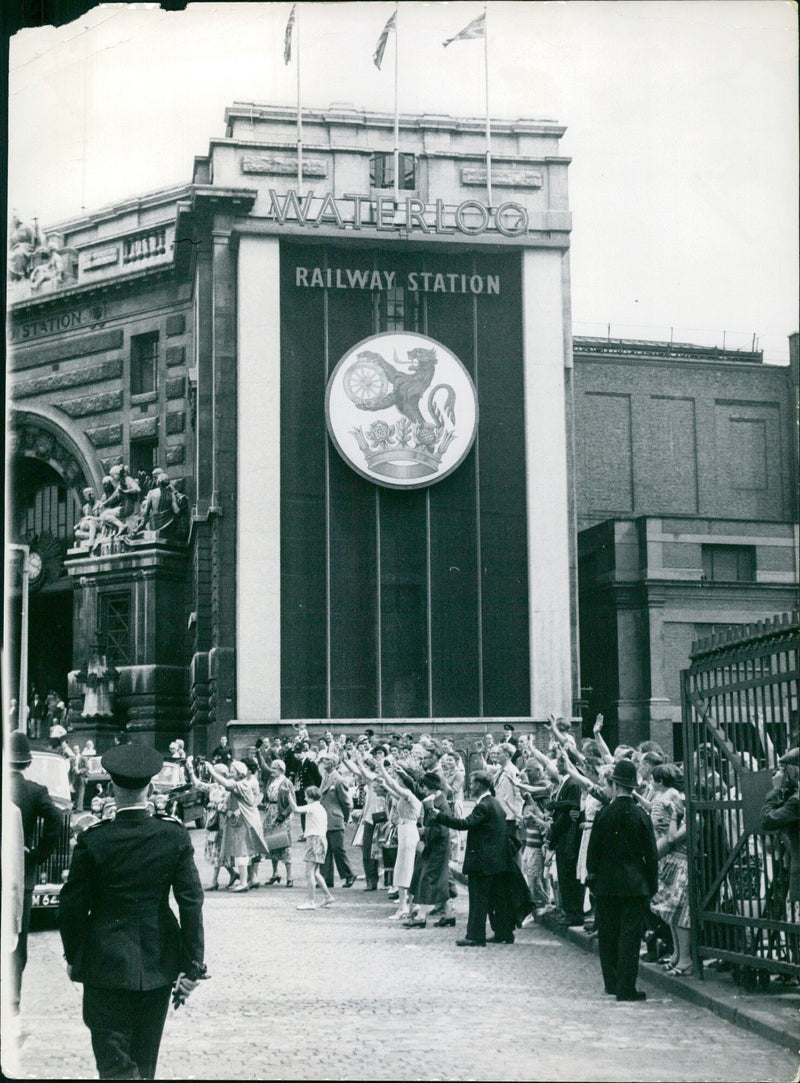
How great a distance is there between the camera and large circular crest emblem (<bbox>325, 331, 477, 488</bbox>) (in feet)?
92.1

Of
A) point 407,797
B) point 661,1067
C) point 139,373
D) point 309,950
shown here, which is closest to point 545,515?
point 139,373

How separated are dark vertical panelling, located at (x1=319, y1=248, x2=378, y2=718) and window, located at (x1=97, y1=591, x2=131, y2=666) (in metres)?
5.42

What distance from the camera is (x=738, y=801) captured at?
11117 millimetres

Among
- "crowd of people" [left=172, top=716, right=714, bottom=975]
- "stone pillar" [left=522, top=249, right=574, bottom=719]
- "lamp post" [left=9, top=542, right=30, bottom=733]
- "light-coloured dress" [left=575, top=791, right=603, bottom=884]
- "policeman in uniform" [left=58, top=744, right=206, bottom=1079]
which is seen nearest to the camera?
"policeman in uniform" [left=58, top=744, right=206, bottom=1079]

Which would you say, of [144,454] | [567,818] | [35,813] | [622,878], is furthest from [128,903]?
[144,454]

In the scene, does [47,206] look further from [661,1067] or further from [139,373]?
[139,373]

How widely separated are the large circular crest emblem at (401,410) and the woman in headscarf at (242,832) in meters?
11.0

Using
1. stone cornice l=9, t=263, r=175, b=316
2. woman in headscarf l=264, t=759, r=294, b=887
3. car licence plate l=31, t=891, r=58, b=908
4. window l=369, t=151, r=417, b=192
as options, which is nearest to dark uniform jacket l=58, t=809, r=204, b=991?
car licence plate l=31, t=891, r=58, b=908

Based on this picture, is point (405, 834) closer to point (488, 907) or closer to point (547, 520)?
point (488, 907)

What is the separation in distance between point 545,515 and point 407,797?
14122 millimetres

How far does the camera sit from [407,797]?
650 inches

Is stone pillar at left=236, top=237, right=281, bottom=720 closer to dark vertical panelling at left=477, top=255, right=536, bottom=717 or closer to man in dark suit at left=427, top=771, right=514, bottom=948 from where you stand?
dark vertical panelling at left=477, top=255, right=536, bottom=717

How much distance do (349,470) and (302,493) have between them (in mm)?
1164

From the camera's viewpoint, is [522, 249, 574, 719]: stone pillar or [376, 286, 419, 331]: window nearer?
[376, 286, 419, 331]: window
